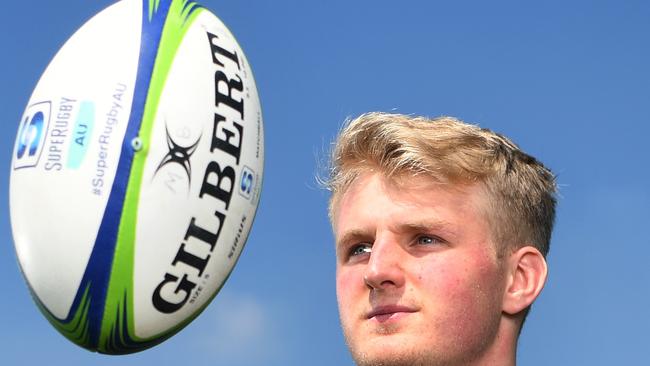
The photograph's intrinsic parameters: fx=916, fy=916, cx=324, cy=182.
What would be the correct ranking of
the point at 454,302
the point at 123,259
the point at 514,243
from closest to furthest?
1. the point at 454,302
2. the point at 514,243
3. the point at 123,259

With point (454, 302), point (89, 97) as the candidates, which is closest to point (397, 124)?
point (454, 302)

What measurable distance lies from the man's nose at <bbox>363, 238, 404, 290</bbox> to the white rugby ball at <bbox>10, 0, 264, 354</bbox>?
1.09 meters

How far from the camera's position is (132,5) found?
4562mm

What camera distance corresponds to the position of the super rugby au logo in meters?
4.05

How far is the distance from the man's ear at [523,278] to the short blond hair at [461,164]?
0.18 feet

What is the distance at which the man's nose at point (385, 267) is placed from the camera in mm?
3260

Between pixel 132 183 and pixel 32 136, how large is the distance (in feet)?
2.00

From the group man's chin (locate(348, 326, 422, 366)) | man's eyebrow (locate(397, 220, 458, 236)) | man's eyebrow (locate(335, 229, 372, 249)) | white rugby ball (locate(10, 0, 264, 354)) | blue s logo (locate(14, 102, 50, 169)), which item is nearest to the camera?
man's chin (locate(348, 326, 422, 366))

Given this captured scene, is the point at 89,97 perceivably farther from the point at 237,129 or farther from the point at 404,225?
the point at 404,225

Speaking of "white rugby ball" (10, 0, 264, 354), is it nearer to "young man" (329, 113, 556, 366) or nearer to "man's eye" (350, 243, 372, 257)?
"young man" (329, 113, 556, 366)

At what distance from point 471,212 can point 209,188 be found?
128 centimetres

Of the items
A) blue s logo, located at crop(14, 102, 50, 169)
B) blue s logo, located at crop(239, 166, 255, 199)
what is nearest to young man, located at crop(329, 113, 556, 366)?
blue s logo, located at crop(239, 166, 255, 199)

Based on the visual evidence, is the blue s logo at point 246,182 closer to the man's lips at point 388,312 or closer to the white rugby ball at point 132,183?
the white rugby ball at point 132,183

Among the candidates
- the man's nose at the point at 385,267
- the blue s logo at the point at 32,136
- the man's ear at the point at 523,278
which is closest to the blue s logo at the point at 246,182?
the blue s logo at the point at 32,136
